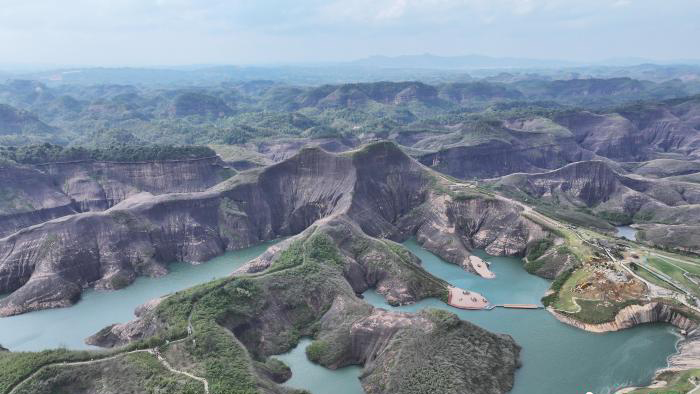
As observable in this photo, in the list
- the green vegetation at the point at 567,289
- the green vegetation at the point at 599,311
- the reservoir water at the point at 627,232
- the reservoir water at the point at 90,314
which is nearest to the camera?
the reservoir water at the point at 90,314

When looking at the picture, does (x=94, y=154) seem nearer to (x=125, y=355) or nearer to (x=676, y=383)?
(x=125, y=355)

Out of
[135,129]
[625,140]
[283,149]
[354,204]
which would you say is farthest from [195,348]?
[135,129]

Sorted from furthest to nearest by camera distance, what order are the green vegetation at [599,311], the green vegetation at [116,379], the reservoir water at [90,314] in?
the green vegetation at [599,311] < the reservoir water at [90,314] < the green vegetation at [116,379]

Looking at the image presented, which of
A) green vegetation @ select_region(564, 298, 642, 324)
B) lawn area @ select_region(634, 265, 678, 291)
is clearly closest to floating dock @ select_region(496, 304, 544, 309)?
green vegetation @ select_region(564, 298, 642, 324)

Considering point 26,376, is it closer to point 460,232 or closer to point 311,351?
point 311,351

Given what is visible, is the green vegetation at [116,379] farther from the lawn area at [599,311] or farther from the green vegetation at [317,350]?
the lawn area at [599,311]

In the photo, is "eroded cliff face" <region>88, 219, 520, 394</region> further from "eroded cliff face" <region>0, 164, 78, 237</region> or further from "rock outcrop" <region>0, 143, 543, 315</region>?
"eroded cliff face" <region>0, 164, 78, 237</region>

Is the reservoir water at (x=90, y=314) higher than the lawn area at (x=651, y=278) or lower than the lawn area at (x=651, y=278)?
lower

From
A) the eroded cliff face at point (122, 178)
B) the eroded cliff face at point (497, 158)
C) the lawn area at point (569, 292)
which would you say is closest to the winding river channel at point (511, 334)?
the lawn area at point (569, 292)
